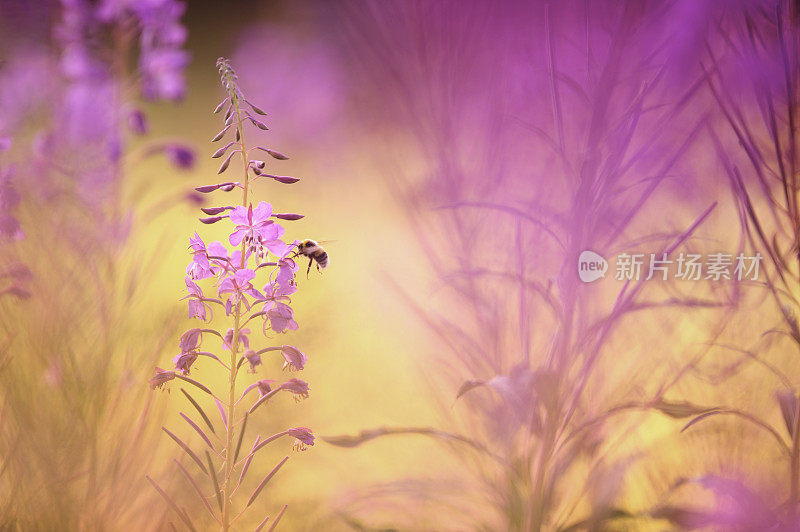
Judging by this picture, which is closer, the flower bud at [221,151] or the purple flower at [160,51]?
the flower bud at [221,151]

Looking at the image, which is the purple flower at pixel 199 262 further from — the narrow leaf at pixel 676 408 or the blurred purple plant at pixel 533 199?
the narrow leaf at pixel 676 408

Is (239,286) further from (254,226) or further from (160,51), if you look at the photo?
(160,51)

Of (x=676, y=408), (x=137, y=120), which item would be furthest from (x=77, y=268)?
(x=676, y=408)

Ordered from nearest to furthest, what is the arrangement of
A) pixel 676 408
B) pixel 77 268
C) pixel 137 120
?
pixel 676 408
pixel 137 120
pixel 77 268

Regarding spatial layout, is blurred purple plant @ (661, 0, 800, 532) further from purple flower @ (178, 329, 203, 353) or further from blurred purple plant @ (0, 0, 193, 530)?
blurred purple plant @ (0, 0, 193, 530)
